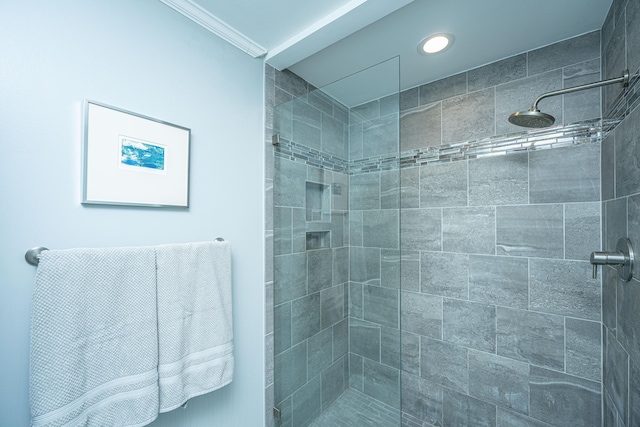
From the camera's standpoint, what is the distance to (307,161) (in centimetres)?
154

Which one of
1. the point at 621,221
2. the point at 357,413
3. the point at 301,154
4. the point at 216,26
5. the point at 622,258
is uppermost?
the point at 216,26

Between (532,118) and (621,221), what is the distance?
0.54 metres

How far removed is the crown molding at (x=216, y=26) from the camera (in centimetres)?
111

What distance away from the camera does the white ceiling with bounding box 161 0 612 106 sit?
115 centimetres

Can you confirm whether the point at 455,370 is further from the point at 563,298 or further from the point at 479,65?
the point at 479,65

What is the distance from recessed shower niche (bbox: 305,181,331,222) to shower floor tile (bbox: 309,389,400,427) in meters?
1.02

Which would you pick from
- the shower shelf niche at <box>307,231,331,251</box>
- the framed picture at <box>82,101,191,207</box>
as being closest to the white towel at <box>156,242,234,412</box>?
the framed picture at <box>82,101,191,207</box>

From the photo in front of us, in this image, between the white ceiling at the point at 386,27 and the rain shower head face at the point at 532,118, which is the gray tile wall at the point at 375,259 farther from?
the rain shower head face at the point at 532,118

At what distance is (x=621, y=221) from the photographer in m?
1.04

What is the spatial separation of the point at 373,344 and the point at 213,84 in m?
1.57

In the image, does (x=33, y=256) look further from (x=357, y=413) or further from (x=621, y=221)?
(x=621, y=221)

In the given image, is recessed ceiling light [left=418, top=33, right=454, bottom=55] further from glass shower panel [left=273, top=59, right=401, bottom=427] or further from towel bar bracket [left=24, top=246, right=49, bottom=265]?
towel bar bracket [left=24, top=246, right=49, bottom=265]

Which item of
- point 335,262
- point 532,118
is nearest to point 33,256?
point 335,262

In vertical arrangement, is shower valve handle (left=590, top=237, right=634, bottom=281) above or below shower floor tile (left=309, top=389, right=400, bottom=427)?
above
